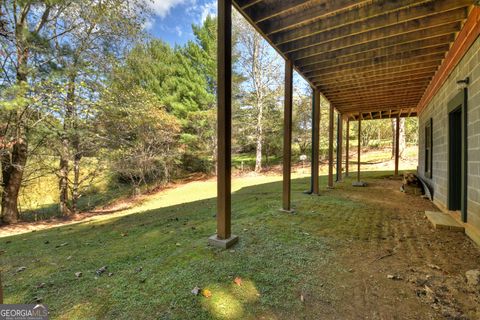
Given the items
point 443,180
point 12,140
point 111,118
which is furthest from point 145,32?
point 443,180

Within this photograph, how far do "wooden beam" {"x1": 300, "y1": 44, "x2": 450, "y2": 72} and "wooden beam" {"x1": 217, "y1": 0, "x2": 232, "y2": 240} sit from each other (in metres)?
2.73

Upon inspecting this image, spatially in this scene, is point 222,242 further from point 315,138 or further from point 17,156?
point 17,156

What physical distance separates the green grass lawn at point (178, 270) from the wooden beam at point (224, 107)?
0.51 m

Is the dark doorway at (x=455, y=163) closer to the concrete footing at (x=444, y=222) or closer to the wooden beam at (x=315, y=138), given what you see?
the concrete footing at (x=444, y=222)

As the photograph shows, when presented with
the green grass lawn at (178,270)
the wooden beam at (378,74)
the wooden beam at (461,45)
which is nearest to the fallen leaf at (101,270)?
the green grass lawn at (178,270)

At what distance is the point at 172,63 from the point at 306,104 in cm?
965

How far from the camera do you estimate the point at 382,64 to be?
4.50 m

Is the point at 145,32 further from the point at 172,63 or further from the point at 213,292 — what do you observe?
the point at 213,292

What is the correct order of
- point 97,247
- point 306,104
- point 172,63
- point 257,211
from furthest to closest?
point 306,104 < point 172,63 < point 257,211 < point 97,247

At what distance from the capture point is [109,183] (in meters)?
12.0

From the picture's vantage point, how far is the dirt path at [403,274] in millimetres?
1708

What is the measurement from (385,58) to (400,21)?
1.25 meters

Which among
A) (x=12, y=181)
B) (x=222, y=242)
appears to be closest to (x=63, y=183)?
(x=12, y=181)

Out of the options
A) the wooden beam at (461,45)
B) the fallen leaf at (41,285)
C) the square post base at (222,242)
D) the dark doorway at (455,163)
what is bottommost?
the fallen leaf at (41,285)
